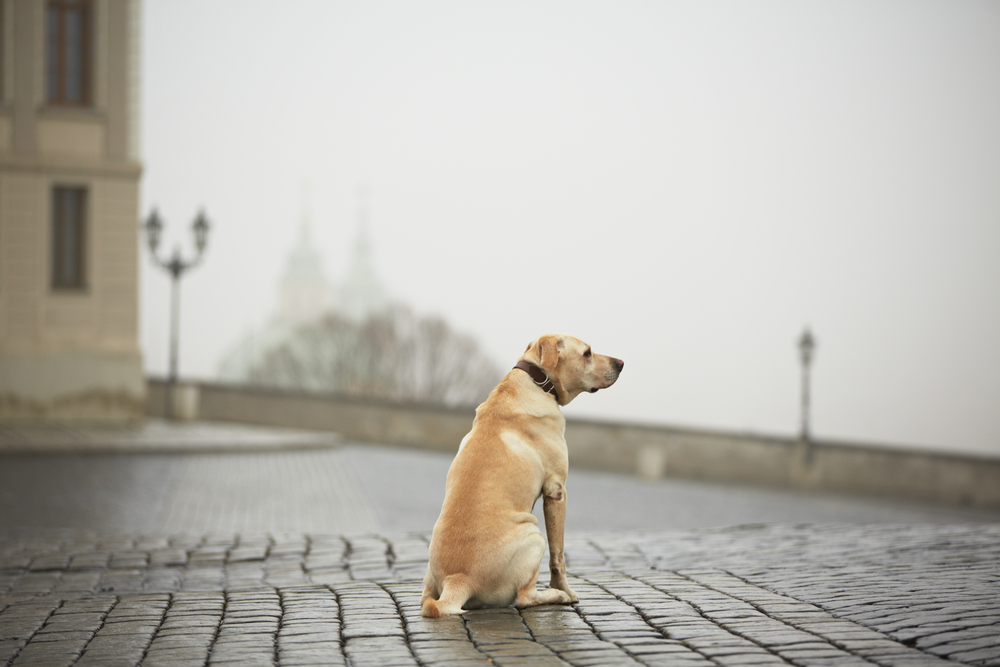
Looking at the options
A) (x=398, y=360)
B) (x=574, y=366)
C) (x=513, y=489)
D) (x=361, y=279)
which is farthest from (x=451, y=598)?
(x=361, y=279)

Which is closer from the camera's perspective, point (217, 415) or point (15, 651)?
point (15, 651)

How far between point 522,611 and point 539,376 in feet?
3.86

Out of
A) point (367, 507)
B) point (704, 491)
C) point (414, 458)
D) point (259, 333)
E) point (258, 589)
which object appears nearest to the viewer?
point (258, 589)

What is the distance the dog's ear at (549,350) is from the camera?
514cm

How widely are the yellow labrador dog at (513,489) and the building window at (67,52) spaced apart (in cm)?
2092

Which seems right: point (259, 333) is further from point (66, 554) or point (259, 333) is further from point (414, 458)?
point (66, 554)

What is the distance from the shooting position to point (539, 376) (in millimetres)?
5230

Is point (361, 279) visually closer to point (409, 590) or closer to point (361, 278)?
point (361, 278)

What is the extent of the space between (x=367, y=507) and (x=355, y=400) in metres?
13.4

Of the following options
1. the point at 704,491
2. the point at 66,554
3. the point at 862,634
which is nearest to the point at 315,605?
the point at 862,634

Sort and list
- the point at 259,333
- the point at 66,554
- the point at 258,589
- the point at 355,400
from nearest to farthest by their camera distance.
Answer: the point at 258,589, the point at 66,554, the point at 355,400, the point at 259,333

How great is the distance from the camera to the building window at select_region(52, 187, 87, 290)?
75.3ft

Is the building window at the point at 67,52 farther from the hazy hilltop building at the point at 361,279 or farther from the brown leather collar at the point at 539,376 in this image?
the hazy hilltop building at the point at 361,279

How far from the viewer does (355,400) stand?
25469 millimetres
